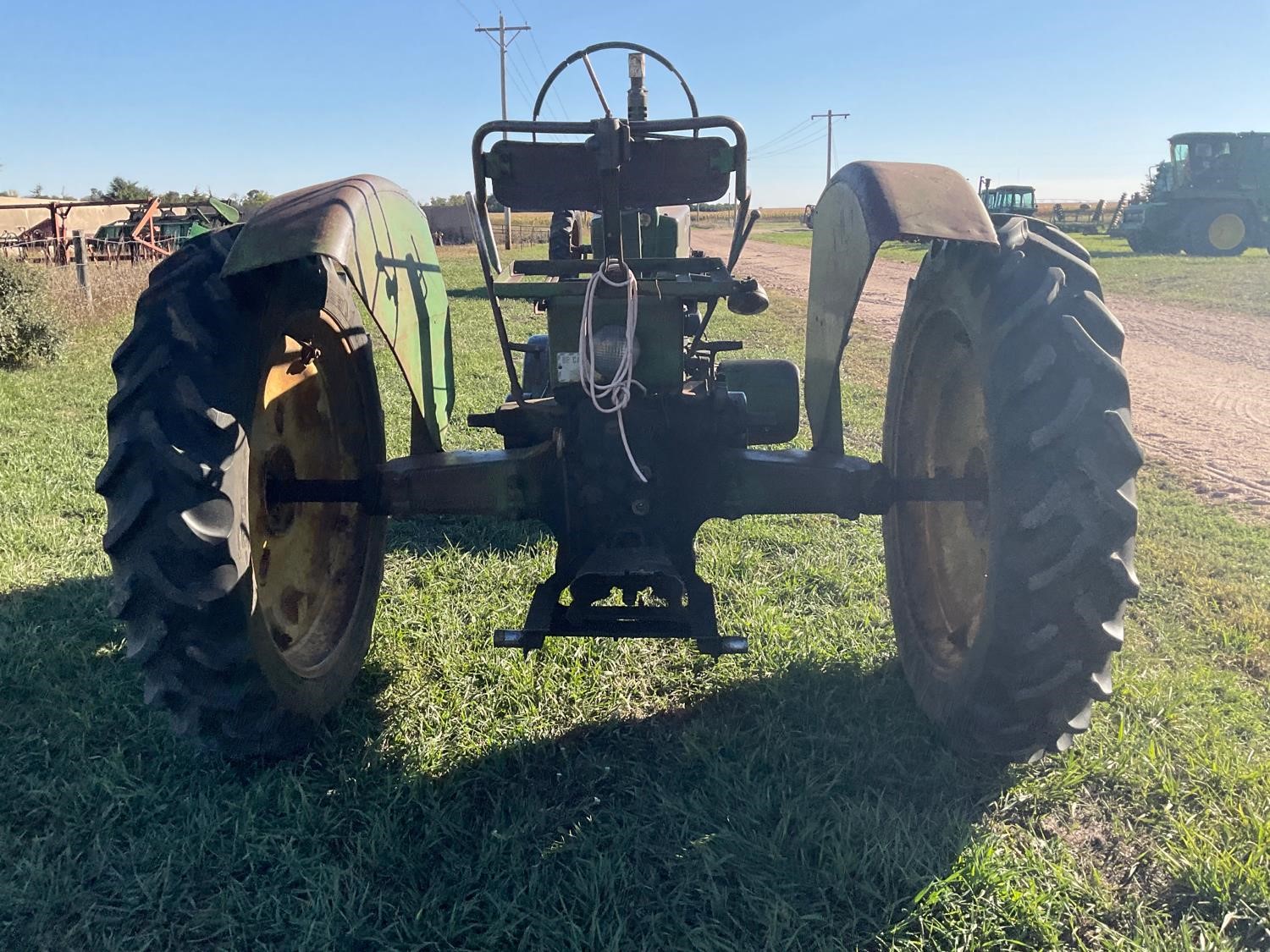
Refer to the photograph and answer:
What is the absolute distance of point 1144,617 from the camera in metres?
3.68

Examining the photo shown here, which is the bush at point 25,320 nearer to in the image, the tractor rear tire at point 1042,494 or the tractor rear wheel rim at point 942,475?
the tractor rear wheel rim at point 942,475

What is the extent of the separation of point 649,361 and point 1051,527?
4.71ft

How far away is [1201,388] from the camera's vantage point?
861cm

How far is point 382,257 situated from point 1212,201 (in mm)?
29225

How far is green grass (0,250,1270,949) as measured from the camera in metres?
2.09

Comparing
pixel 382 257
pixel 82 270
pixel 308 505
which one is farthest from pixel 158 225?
pixel 382 257

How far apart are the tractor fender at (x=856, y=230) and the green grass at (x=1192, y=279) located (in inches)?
355

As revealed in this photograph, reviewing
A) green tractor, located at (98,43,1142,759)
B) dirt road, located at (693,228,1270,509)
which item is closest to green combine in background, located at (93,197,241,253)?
dirt road, located at (693,228,1270,509)

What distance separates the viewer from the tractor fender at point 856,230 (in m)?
2.32

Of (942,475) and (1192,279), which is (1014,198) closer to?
(1192,279)

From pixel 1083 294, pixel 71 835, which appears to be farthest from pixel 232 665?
pixel 1083 294

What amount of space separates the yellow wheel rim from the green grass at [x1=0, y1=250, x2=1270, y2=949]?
2636 centimetres

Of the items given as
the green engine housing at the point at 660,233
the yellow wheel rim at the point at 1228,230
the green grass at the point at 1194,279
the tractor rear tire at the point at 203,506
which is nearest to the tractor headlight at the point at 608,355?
the tractor rear tire at the point at 203,506

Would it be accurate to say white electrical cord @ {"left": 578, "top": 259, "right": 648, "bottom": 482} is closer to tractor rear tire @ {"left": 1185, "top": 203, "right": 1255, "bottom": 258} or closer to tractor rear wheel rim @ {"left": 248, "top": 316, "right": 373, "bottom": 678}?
tractor rear wheel rim @ {"left": 248, "top": 316, "right": 373, "bottom": 678}
